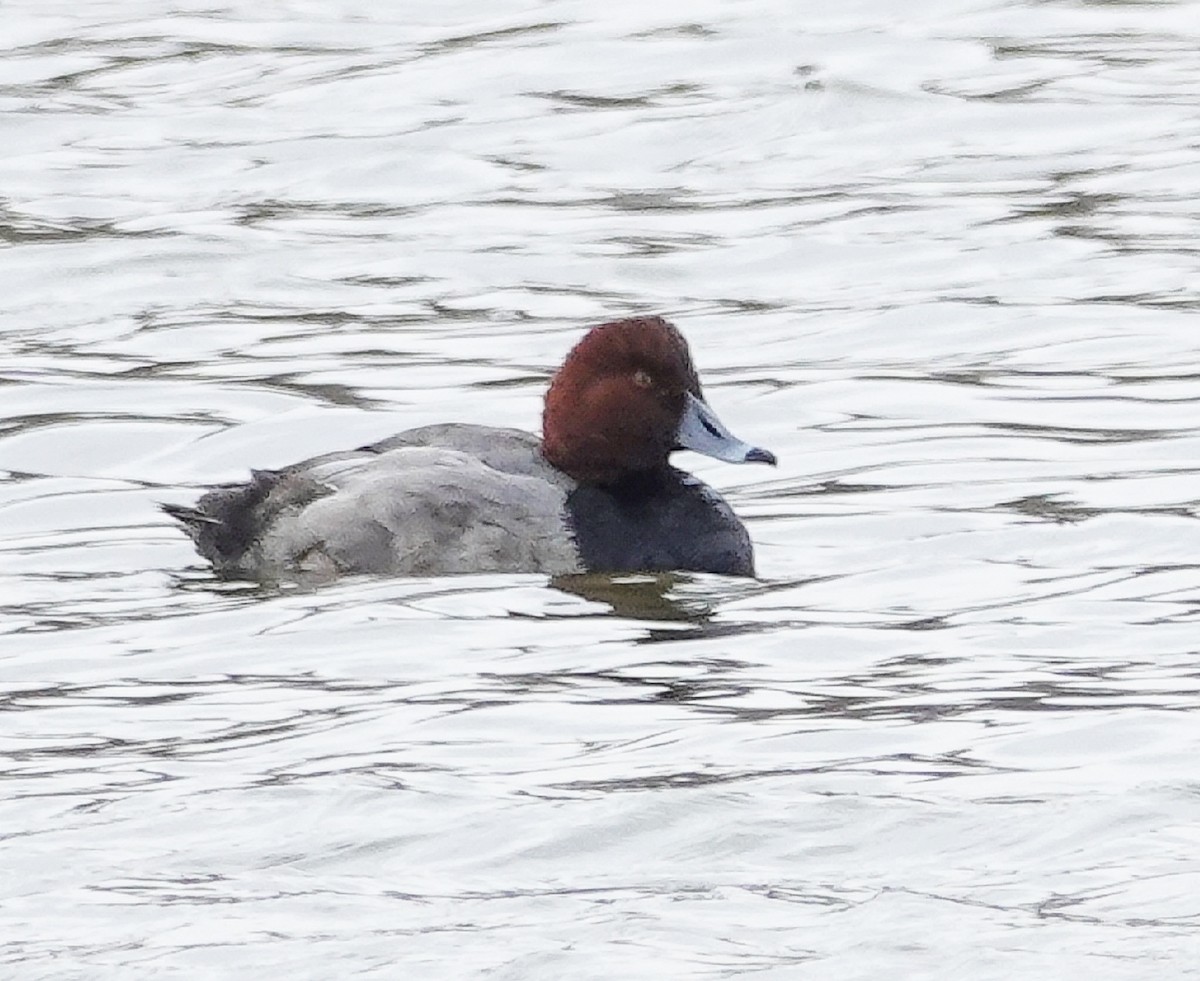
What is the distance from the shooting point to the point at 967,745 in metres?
6.33

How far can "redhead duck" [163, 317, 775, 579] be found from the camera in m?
8.06

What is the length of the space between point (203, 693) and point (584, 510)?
1.51m

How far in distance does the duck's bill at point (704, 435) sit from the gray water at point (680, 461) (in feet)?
1.12

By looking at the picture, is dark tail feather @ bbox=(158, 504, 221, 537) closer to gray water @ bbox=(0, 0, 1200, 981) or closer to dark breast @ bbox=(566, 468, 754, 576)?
gray water @ bbox=(0, 0, 1200, 981)

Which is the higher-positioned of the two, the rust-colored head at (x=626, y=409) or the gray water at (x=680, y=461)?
the rust-colored head at (x=626, y=409)

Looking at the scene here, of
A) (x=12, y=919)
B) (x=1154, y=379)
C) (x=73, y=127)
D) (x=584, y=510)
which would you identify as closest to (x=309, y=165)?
(x=73, y=127)

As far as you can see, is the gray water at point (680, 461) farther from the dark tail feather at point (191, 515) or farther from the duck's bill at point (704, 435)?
the duck's bill at point (704, 435)

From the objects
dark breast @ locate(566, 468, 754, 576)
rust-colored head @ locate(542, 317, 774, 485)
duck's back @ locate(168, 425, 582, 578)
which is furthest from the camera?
rust-colored head @ locate(542, 317, 774, 485)

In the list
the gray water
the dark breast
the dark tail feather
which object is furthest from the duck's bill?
the dark tail feather

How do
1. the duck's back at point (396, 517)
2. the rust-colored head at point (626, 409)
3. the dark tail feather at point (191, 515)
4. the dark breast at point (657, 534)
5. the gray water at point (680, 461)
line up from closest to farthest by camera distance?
1. the gray water at point (680, 461)
2. the duck's back at point (396, 517)
3. the dark breast at point (657, 534)
4. the dark tail feather at point (191, 515)
5. the rust-colored head at point (626, 409)

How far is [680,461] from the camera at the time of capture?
10086mm

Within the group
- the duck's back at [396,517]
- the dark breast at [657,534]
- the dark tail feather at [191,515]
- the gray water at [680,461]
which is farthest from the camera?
the dark tail feather at [191,515]

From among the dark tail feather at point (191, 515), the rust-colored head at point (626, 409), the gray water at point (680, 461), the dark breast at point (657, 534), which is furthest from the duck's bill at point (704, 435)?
the dark tail feather at point (191, 515)

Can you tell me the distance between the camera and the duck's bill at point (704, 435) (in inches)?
332
